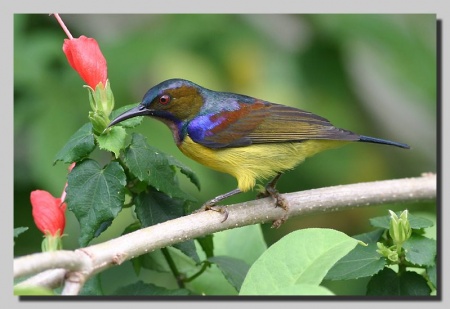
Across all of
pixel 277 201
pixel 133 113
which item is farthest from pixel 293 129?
pixel 133 113

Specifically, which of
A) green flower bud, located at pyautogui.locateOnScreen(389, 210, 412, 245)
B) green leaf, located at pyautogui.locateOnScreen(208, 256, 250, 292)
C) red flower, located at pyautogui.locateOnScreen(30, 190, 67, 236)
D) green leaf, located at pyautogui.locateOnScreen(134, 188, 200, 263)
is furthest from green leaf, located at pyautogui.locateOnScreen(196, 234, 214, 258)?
green flower bud, located at pyautogui.locateOnScreen(389, 210, 412, 245)

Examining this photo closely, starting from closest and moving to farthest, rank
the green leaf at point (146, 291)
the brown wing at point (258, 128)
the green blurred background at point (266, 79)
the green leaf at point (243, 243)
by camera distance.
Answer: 1. the green leaf at point (146, 291)
2. the green leaf at point (243, 243)
3. the brown wing at point (258, 128)
4. the green blurred background at point (266, 79)

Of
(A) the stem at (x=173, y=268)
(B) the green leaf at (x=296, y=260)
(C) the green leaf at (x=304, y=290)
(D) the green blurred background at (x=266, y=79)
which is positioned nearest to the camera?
(C) the green leaf at (x=304, y=290)

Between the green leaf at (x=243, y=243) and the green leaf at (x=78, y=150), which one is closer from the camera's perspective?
the green leaf at (x=78, y=150)

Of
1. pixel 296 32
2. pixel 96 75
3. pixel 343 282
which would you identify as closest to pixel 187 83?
pixel 96 75

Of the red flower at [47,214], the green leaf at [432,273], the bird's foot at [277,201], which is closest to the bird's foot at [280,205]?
the bird's foot at [277,201]

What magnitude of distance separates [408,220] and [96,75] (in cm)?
110

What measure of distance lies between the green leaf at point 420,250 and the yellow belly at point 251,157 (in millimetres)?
685

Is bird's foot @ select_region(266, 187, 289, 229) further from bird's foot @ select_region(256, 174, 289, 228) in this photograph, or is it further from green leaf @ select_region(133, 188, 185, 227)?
Answer: green leaf @ select_region(133, 188, 185, 227)

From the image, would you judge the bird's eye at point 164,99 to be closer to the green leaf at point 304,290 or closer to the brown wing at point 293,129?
the brown wing at point 293,129

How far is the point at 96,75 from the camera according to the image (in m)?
2.48

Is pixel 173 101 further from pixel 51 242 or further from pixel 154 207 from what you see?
pixel 51 242

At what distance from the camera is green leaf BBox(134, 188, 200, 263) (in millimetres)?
2539

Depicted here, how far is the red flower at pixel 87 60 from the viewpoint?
247cm
